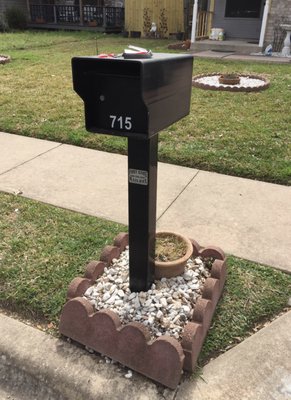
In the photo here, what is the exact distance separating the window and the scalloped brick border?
13.0 m

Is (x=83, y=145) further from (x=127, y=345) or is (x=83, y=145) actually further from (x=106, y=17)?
(x=106, y=17)

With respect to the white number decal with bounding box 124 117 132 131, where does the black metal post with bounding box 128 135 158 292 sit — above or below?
below

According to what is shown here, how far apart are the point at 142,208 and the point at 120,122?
0.47 meters

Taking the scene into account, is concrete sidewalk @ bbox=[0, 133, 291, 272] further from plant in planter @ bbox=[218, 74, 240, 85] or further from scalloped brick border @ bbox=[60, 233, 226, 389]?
plant in planter @ bbox=[218, 74, 240, 85]

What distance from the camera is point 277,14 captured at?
10.8 metres

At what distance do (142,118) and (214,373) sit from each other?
1.24 metres

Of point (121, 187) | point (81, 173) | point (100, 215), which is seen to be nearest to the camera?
point (100, 215)

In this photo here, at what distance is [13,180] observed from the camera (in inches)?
148

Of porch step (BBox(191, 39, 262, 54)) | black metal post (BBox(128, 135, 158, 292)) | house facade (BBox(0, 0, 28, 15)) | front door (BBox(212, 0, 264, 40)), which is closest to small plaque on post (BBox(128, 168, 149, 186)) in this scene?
black metal post (BBox(128, 135, 158, 292))

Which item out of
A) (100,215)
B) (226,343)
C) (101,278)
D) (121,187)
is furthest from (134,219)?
(121,187)

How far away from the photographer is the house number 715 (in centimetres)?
161

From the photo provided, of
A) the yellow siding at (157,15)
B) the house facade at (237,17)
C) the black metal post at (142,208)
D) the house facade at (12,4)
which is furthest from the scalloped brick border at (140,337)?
the house facade at (12,4)

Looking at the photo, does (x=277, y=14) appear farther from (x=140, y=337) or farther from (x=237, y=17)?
(x=140, y=337)

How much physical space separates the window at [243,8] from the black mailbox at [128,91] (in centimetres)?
1291
